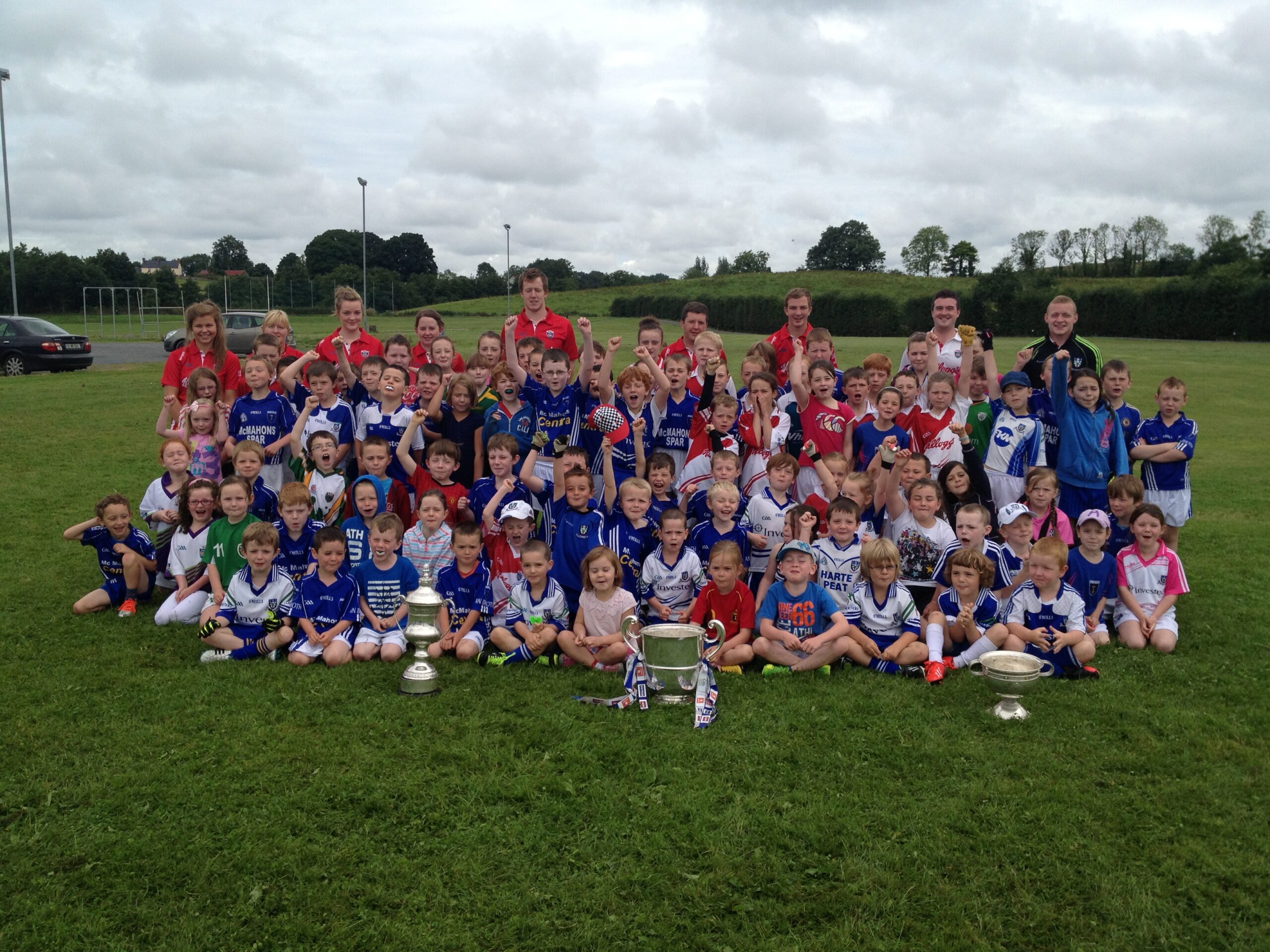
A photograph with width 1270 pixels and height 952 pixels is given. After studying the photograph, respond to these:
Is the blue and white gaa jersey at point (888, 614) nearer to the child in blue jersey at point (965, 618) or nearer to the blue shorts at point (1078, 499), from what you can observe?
the child in blue jersey at point (965, 618)

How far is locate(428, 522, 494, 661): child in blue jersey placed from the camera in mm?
5910

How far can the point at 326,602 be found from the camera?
584 cm

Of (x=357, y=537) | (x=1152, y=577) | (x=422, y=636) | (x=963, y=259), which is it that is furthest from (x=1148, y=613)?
(x=963, y=259)

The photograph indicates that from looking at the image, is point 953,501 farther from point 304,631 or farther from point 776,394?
point 304,631

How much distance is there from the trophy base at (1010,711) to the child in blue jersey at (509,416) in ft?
12.1

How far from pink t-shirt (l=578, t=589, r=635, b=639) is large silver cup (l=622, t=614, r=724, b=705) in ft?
1.71

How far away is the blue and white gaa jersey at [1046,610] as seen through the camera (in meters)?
5.61

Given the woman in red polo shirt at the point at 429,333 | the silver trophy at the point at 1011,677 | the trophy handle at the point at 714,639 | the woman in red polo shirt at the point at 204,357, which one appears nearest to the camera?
the silver trophy at the point at 1011,677

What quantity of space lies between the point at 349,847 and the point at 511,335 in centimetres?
456

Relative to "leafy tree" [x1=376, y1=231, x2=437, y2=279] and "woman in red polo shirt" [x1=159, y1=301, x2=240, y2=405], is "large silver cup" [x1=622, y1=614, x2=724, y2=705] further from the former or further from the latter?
"leafy tree" [x1=376, y1=231, x2=437, y2=279]

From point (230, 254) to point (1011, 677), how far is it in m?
92.5

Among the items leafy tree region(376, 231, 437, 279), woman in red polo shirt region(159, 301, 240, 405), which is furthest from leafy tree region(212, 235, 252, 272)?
woman in red polo shirt region(159, 301, 240, 405)

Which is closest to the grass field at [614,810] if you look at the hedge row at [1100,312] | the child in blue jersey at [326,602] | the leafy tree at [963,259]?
the child in blue jersey at [326,602]

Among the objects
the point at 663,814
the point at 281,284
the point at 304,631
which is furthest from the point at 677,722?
the point at 281,284
